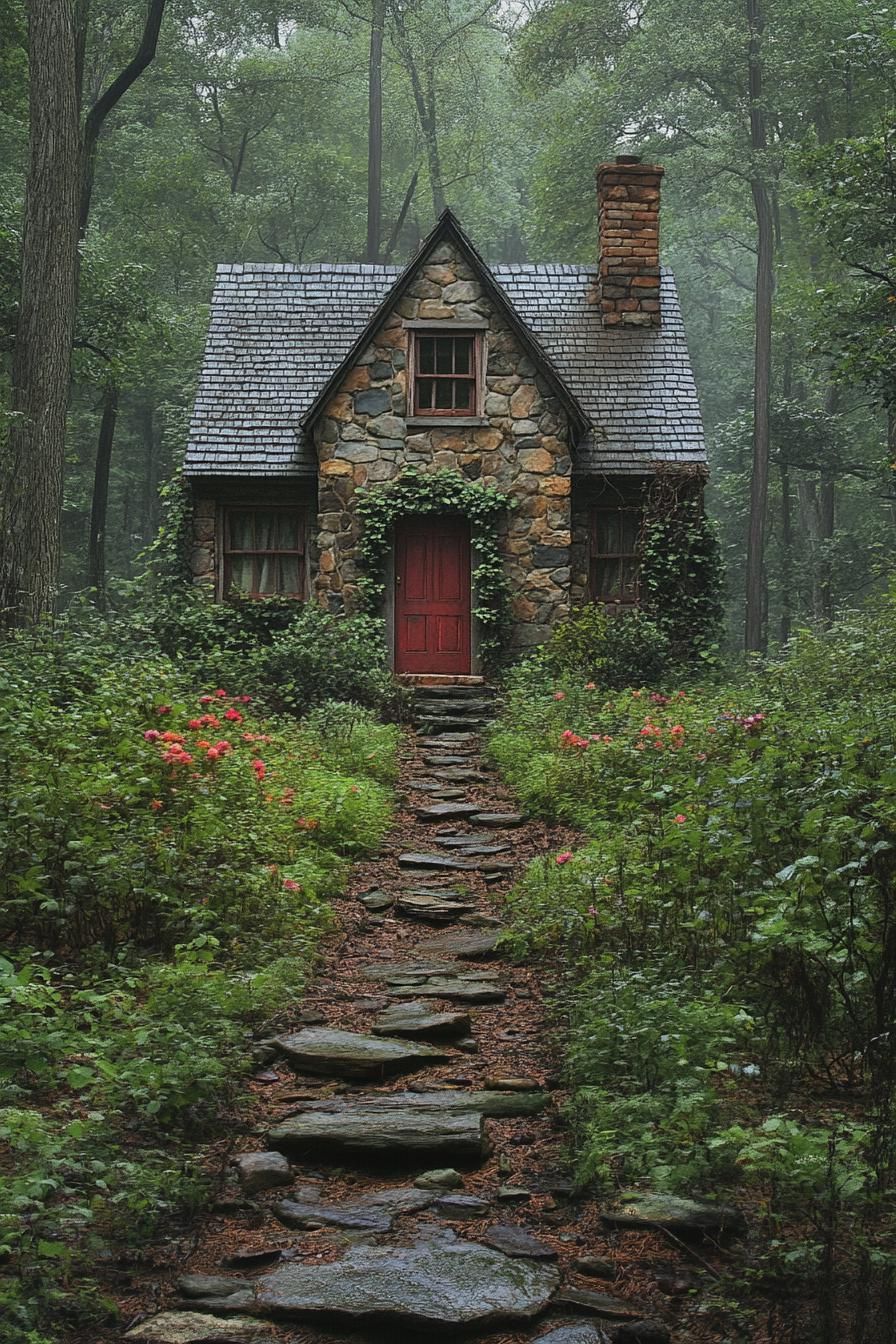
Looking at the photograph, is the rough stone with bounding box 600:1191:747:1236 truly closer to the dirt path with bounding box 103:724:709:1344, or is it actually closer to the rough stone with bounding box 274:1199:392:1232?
the dirt path with bounding box 103:724:709:1344

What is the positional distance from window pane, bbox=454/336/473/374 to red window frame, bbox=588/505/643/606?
2.68m

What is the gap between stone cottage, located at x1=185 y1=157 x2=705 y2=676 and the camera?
16.3 m

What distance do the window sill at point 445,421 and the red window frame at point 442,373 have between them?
0.14ft

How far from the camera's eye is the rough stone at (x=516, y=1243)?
3.46 meters

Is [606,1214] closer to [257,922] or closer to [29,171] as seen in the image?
[257,922]

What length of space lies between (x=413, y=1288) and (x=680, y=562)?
14.5 m

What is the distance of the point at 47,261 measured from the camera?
43.4ft

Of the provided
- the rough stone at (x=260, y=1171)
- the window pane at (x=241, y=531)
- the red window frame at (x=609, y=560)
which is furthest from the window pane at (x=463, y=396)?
the rough stone at (x=260, y=1171)

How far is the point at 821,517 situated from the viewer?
3391cm

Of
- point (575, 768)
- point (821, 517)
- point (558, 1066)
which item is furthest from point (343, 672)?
point (821, 517)

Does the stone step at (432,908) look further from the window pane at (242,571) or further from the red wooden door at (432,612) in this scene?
the window pane at (242,571)

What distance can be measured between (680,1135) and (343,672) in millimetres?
10117

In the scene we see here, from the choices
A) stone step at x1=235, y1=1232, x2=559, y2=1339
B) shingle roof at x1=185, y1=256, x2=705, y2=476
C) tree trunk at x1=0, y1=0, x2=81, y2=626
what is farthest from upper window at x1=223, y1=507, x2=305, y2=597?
stone step at x1=235, y1=1232, x2=559, y2=1339

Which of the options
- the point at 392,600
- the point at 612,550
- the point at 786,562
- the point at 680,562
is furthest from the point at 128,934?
the point at 786,562
